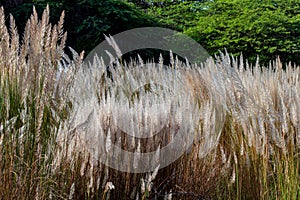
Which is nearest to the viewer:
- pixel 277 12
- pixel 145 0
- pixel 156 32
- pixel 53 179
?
pixel 53 179

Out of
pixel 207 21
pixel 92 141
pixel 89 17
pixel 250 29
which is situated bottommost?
pixel 92 141

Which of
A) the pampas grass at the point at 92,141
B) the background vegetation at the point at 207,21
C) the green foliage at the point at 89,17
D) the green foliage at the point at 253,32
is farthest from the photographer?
the green foliage at the point at 253,32

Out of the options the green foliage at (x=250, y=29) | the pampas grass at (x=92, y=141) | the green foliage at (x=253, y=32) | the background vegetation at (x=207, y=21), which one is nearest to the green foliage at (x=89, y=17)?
the background vegetation at (x=207, y=21)

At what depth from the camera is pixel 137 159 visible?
67.6 inches

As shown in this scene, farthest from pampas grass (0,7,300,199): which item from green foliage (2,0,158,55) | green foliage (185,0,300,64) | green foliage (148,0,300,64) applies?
green foliage (185,0,300,64)

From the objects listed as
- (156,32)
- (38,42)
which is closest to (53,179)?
(38,42)

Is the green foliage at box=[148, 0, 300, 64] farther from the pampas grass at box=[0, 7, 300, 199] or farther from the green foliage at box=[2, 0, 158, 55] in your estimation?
the pampas grass at box=[0, 7, 300, 199]

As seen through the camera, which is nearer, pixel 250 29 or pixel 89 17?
pixel 89 17

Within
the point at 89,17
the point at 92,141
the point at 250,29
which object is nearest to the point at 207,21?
the point at 250,29

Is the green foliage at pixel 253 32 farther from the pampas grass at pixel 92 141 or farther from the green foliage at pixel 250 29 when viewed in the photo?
the pampas grass at pixel 92 141

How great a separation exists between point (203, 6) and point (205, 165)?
10513 mm

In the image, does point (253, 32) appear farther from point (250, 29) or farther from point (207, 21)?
point (207, 21)

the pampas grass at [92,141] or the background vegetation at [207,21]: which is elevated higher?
the background vegetation at [207,21]

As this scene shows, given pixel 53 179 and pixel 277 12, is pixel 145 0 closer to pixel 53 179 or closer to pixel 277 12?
pixel 277 12
